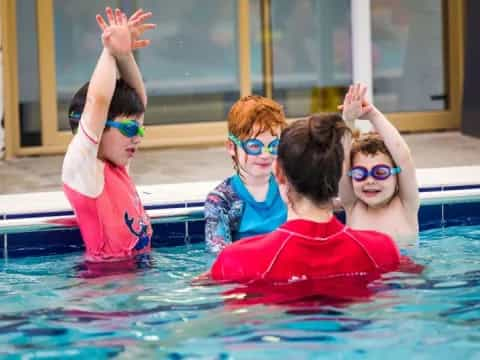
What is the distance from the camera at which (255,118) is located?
16.1ft

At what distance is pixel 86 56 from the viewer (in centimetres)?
927

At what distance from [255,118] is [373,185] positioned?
0.55 m

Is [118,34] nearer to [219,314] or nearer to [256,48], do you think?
[219,314]

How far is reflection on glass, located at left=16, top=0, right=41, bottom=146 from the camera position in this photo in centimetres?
894

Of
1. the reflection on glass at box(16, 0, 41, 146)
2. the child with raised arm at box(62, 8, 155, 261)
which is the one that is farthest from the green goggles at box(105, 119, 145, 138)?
the reflection on glass at box(16, 0, 41, 146)

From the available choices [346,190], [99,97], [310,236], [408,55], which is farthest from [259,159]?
[408,55]

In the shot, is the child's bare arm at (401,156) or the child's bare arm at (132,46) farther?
the child's bare arm at (401,156)

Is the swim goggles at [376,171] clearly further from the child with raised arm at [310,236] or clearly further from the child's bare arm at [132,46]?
the child's bare arm at [132,46]

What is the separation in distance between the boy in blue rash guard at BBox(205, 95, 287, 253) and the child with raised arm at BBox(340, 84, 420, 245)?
30cm

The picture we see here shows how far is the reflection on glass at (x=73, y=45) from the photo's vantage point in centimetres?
914

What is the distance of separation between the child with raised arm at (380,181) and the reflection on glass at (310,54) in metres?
4.69

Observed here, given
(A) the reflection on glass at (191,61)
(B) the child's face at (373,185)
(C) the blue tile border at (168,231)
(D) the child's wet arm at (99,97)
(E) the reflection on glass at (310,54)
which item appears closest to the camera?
(D) the child's wet arm at (99,97)

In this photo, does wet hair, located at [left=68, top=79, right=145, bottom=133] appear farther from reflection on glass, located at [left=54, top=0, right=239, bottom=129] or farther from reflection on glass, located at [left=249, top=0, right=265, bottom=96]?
reflection on glass, located at [left=249, top=0, right=265, bottom=96]

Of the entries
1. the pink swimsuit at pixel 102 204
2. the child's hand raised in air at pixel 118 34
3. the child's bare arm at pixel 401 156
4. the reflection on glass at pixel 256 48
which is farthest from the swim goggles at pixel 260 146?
the reflection on glass at pixel 256 48
